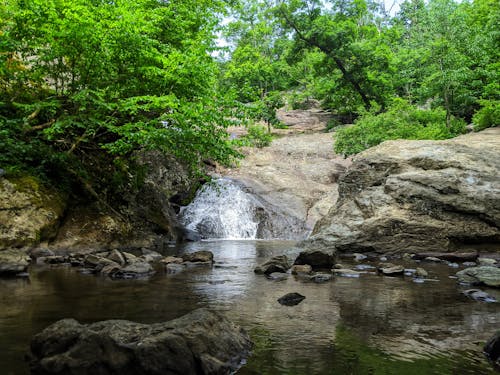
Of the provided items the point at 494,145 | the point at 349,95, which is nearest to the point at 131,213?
the point at 494,145

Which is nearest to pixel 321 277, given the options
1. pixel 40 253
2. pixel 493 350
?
pixel 493 350

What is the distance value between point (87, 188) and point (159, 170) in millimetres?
9207

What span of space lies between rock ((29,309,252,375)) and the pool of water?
0.77 feet

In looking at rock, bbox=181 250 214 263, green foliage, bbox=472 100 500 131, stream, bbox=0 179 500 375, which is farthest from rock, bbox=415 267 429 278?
green foliage, bbox=472 100 500 131

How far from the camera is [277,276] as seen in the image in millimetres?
8773

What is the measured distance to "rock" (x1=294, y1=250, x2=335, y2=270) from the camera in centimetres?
1002

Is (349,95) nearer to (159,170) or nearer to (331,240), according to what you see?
(159,170)

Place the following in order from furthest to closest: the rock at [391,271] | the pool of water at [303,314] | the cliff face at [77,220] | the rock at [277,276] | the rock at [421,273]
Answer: the cliff face at [77,220] → the rock at [391,271] → the rock at [421,273] → the rock at [277,276] → the pool of water at [303,314]

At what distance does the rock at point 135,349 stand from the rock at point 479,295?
460 centimetres

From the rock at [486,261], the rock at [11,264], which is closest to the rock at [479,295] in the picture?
the rock at [486,261]

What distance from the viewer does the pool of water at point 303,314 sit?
3883 mm

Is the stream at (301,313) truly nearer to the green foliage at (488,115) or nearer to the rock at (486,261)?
the rock at (486,261)

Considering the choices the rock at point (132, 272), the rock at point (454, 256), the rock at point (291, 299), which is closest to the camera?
the rock at point (291, 299)

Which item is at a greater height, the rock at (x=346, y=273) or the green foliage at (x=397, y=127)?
the green foliage at (x=397, y=127)
